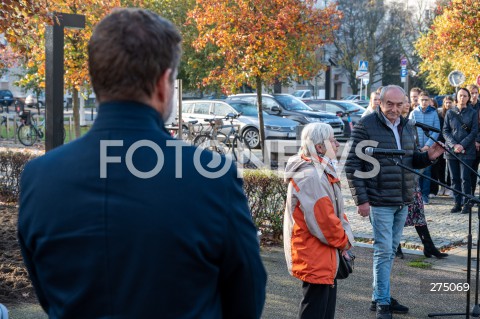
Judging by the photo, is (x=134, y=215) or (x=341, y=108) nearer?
(x=134, y=215)

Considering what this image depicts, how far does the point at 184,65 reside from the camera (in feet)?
108

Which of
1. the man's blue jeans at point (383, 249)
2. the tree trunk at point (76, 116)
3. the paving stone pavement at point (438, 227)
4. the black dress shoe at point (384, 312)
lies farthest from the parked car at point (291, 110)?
the black dress shoe at point (384, 312)

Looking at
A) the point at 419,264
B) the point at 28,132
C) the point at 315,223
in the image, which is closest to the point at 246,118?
the point at 28,132

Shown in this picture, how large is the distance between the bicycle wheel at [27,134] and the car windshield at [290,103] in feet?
28.3

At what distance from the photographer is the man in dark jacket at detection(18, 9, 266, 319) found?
1.82m

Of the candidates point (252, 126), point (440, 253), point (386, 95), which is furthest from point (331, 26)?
point (386, 95)

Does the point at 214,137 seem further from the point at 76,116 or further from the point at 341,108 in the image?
the point at 341,108

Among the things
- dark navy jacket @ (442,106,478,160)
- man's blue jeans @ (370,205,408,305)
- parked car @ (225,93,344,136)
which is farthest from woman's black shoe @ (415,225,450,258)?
parked car @ (225,93,344,136)

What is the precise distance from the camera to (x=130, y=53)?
185cm

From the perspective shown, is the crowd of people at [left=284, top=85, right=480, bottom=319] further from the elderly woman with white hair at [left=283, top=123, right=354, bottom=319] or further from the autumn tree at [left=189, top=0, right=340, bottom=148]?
the autumn tree at [left=189, top=0, right=340, bottom=148]

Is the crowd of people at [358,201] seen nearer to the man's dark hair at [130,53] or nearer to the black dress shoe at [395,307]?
the black dress shoe at [395,307]

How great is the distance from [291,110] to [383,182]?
61.0ft

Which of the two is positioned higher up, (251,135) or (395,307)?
(251,135)

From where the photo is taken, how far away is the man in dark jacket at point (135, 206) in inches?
71.7
